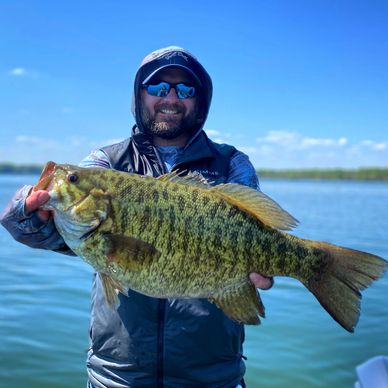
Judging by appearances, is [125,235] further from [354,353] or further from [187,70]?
[354,353]

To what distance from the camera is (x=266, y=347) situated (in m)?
10.8

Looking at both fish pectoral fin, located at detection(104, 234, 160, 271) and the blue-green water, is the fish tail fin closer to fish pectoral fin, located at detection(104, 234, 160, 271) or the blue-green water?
fish pectoral fin, located at detection(104, 234, 160, 271)

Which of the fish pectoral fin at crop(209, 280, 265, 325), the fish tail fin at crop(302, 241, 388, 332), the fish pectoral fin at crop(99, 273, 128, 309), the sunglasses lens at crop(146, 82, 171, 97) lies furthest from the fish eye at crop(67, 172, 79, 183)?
the fish tail fin at crop(302, 241, 388, 332)

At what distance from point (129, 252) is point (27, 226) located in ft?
2.86

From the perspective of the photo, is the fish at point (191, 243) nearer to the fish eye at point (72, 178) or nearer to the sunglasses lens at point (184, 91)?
the fish eye at point (72, 178)

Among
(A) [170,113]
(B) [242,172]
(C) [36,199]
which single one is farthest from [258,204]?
(C) [36,199]

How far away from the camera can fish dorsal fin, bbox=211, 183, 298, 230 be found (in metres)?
3.89

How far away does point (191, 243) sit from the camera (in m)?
3.65

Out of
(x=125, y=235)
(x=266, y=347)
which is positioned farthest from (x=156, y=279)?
(x=266, y=347)

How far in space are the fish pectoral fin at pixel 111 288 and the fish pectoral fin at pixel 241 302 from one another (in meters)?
0.69

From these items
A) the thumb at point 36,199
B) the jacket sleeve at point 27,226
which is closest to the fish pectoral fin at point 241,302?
the jacket sleeve at point 27,226

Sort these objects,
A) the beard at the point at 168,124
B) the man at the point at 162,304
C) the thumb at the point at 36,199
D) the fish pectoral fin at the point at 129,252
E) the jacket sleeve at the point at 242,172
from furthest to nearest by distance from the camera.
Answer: the beard at the point at 168,124 < the jacket sleeve at the point at 242,172 < the man at the point at 162,304 < the thumb at the point at 36,199 < the fish pectoral fin at the point at 129,252

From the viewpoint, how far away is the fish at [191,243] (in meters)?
3.59

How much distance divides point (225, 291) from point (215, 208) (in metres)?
0.64
